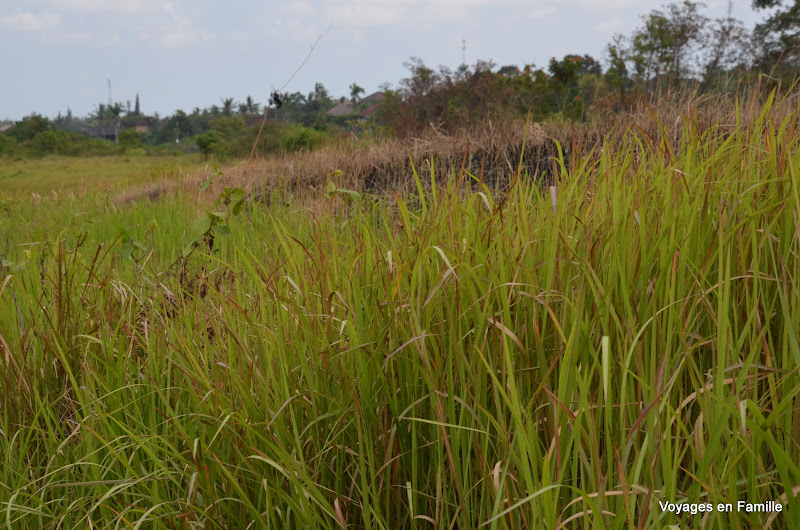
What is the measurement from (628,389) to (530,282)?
0.33 metres

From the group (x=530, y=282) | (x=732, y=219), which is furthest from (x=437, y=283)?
(x=732, y=219)

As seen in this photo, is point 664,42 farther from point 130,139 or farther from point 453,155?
point 130,139

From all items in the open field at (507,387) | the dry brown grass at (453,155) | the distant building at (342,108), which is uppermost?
the distant building at (342,108)

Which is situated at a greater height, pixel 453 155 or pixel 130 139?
pixel 130 139

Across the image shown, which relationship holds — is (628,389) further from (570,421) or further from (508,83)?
(508,83)

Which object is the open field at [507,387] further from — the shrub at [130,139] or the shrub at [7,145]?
the shrub at [130,139]

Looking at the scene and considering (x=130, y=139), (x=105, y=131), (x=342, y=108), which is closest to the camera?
(x=130, y=139)

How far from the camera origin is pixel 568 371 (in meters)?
1.14

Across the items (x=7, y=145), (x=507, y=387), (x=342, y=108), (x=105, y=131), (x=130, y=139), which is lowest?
(x=507, y=387)

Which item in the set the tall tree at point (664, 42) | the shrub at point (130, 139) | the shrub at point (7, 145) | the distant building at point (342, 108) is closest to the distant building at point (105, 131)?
the shrub at point (130, 139)

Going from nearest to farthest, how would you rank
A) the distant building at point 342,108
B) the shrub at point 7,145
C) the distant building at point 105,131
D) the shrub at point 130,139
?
the shrub at point 7,145
the shrub at point 130,139
the distant building at point 342,108
the distant building at point 105,131

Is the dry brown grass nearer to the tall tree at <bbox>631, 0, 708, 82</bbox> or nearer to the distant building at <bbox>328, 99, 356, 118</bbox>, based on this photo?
the tall tree at <bbox>631, 0, 708, 82</bbox>

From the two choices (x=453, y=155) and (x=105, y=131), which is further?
(x=105, y=131)

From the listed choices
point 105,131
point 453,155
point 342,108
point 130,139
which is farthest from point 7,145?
point 453,155
